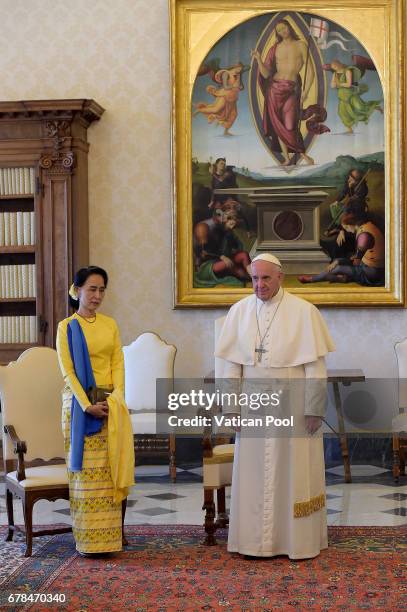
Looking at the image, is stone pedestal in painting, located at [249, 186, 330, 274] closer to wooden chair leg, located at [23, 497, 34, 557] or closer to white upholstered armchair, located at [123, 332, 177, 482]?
white upholstered armchair, located at [123, 332, 177, 482]

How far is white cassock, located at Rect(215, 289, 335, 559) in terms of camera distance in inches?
251

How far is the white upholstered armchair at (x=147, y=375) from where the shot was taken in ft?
31.5

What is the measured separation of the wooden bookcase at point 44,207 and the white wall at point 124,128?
469 millimetres

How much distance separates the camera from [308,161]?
9789 mm

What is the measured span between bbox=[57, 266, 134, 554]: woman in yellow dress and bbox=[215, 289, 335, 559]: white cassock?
0.76m

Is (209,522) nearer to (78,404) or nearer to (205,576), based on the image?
(205,576)

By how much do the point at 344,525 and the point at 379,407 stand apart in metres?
2.85

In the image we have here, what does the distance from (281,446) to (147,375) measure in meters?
3.36

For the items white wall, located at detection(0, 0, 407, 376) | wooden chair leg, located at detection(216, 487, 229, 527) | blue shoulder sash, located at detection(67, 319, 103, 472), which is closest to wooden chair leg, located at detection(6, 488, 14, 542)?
blue shoulder sash, located at detection(67, 319, 103, 472)

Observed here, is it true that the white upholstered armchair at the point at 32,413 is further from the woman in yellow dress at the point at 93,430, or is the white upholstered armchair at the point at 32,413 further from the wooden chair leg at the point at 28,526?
the woman in yellow dress at the point at 93,430

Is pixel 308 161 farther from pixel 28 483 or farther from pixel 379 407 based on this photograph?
pixel 28 483

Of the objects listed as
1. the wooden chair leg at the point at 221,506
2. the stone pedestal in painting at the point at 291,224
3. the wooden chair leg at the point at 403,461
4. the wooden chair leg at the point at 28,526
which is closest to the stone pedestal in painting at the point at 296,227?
the stone pedestal in painting at the point at 291,224

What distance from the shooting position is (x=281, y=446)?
255 inches

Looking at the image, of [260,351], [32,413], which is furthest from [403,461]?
[32,413]
